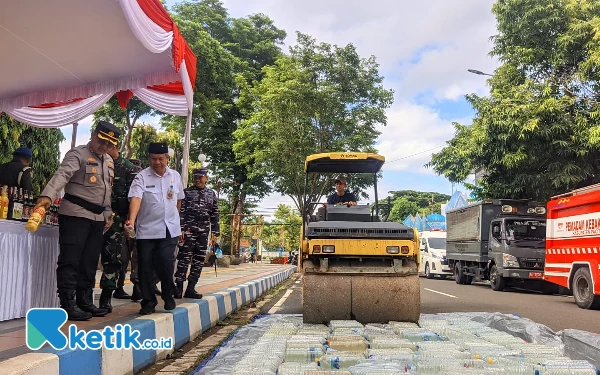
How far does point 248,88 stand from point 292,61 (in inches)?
187

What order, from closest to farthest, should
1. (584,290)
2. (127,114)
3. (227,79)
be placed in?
(584,290) < (127,114) < (227,79)

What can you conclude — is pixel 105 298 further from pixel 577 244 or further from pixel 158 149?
pixel 577 244

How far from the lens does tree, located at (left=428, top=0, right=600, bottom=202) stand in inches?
625

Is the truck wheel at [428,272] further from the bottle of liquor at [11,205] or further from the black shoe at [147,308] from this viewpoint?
the bottle of liquor at [11,205]

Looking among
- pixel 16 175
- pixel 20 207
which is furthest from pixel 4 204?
pixel 16 175

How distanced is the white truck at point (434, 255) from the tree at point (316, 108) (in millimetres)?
4948

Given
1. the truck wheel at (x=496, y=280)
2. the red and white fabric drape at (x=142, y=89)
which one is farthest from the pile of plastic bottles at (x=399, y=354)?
the truck wheel at (x=496, y=280)

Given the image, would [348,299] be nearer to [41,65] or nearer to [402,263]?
[402,263]

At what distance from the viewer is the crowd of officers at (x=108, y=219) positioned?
461 cm

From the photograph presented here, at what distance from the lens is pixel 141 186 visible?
5273 mm

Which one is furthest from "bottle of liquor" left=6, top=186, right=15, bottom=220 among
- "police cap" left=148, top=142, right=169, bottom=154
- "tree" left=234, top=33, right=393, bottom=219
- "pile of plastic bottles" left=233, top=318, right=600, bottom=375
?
"tree" left=234, top=33, right=393, bottom=219

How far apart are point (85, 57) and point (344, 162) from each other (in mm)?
4070

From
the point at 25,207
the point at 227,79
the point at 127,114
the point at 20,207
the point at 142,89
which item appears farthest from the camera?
the point at 227,79

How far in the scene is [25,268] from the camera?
16.4 ft
